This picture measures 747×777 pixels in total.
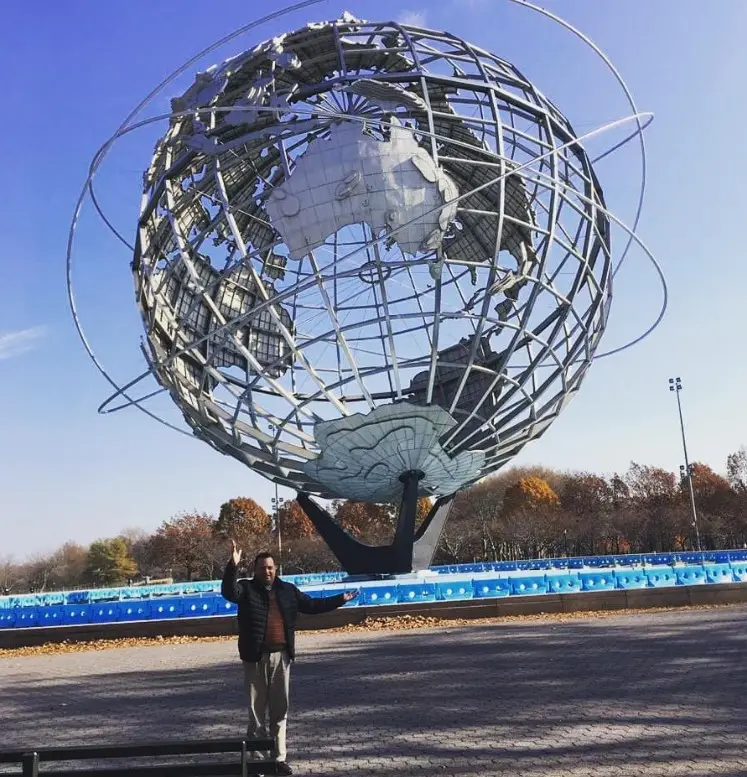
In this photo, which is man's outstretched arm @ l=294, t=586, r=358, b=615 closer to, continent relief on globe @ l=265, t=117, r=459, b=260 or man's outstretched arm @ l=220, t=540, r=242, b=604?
man's outstretched arm @ l=220, t=540, r=242, b=604

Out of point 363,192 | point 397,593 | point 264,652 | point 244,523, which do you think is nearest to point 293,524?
point 244,523

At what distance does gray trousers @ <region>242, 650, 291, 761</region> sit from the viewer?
5.18 m

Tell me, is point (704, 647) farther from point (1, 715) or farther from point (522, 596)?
point (1, 715)

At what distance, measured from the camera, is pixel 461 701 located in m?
7.62


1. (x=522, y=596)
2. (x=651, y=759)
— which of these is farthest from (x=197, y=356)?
(x=651, y=759)

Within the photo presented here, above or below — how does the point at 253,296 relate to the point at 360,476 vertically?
above

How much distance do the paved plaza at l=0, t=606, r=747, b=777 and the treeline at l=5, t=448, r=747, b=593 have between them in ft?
119

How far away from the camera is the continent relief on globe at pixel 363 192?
15.1 meters

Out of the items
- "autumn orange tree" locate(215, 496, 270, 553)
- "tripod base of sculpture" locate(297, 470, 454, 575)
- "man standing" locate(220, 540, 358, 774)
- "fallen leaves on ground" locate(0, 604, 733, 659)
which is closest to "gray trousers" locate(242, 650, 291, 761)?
"man standing" locate(220, 540, 358, 774)

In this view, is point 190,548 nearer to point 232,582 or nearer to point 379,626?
point 379,626

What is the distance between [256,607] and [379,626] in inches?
436

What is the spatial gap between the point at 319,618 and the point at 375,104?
→ 11853 mm

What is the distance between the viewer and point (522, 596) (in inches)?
641

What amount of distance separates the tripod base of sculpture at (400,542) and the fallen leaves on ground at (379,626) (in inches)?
116
